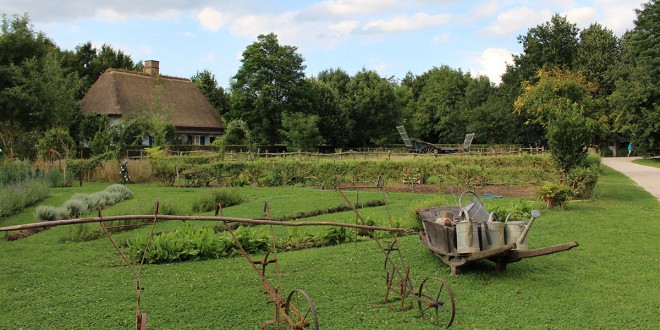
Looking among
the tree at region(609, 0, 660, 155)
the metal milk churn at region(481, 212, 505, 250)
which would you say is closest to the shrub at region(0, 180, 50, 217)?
the metal milk churn at region(481, 212, 505, 250)

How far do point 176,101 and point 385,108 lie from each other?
20238mm

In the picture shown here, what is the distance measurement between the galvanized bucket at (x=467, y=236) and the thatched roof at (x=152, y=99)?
1417 inches

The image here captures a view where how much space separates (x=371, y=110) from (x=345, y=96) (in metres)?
3.37

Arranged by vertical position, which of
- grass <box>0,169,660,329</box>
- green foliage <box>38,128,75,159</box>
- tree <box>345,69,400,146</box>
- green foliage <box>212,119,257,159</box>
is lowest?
grass <box>0,169,660,329</box>

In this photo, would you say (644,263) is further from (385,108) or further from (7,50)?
(385,108)

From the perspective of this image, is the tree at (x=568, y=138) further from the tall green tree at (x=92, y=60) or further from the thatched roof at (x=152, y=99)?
the tall green tree at (x=92, y=60)

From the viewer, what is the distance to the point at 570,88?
41219 mm

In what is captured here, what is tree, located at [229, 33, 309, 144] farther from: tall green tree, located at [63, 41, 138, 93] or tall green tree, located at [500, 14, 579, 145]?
tall green tree, located at [500, 14, 579, 145]

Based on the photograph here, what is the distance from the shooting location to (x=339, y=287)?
6.99 meters

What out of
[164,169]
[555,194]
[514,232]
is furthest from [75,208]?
[555,194]

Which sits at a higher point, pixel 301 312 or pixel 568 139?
pixel 568 139

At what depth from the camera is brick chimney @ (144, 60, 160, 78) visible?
46.9m

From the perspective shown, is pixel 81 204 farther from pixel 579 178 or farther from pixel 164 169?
pixel 579 178

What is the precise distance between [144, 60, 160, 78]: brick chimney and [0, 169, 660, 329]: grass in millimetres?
38751
